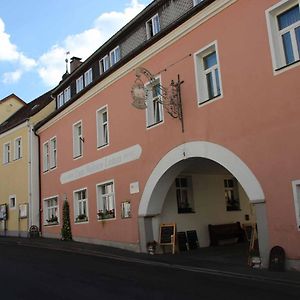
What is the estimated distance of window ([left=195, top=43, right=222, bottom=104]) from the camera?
14.1 metres

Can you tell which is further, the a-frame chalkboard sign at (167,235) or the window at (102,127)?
the window at (102,127)

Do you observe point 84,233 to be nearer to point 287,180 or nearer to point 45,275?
point 45,275

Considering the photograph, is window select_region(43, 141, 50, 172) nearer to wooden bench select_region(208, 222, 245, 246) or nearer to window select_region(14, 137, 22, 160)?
window select_region(14, 137, 22, 160)

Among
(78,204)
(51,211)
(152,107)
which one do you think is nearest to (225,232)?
(152,107)

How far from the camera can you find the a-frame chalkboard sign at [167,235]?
1650 centimetres


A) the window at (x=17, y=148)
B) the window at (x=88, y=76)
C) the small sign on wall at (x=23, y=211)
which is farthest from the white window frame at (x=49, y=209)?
the window at (x=88, y=76)

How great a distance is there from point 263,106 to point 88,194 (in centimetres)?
1112

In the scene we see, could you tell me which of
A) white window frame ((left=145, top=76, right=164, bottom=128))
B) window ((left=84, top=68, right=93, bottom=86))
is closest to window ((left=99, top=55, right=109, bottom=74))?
window ((left=84, top=68, right=93, bottom=86))

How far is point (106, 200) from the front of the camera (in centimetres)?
1984

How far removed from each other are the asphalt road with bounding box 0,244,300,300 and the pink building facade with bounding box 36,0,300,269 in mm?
2215

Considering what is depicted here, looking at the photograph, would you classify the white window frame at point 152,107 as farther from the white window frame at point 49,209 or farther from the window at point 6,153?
the window at point 6,153

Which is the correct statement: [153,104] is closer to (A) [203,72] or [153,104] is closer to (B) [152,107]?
(B) [152,107]

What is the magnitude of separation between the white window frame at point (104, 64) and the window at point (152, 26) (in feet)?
12.0

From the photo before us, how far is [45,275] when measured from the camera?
11523 millimetres
